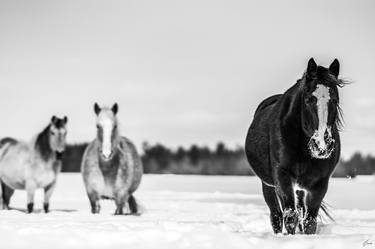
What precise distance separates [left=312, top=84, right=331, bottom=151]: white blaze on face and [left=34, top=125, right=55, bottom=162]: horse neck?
862 centimetres

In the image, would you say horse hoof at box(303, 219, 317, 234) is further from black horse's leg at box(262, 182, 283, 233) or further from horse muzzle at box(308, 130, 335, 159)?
black horse's leg at box(262, 182, 283, 233)

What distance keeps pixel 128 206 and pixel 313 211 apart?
6843 millimetres

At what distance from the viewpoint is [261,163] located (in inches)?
246

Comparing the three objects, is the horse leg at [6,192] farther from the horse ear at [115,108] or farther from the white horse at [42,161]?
the horse ear at [115,108]

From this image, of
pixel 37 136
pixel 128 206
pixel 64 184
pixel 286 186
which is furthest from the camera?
pixel 64 184

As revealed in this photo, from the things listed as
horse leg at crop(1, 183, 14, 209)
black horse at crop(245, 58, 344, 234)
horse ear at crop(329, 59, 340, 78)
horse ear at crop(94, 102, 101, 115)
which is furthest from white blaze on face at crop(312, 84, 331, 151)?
horse leg at crop(1, 183, 14, 209)

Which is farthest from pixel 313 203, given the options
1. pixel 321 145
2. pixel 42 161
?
pixel 42 161

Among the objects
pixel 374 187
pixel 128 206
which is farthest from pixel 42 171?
pixel 374 187

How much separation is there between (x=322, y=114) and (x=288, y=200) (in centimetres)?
95

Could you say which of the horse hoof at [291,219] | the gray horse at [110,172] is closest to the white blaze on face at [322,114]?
the horse hoof at [291,219]

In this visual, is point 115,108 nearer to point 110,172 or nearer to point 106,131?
point 106,131

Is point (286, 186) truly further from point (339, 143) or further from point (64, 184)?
point (64, 184)

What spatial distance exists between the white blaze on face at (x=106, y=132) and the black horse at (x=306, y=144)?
14.0 ft

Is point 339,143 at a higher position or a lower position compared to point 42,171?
higher
